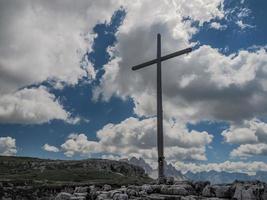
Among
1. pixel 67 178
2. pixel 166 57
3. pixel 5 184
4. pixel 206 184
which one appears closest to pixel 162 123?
pixel 166 57

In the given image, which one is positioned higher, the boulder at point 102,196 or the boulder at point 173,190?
the boulder at point 173,190

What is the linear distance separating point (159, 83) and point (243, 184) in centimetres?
1811

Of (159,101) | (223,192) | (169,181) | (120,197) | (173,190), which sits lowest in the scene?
(120,197)

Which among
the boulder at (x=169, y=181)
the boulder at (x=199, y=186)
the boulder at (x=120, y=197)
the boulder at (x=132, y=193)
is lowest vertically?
the boulder at (x=120, y=197)

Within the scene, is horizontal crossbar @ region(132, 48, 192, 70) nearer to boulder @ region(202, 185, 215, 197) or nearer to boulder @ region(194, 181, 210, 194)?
boulder @ region(194, 181, 210, 194)

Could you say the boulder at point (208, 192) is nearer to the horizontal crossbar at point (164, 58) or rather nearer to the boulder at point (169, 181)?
the boulder at point (169, 181)

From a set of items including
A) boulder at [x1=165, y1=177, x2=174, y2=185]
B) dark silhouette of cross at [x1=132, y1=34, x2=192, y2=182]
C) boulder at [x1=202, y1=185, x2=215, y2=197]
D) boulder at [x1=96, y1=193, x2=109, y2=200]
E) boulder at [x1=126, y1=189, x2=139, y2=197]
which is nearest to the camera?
boulder at [x1=202, y1=185, x2=215, y2=197]

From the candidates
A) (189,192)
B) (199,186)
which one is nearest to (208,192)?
(189,192)

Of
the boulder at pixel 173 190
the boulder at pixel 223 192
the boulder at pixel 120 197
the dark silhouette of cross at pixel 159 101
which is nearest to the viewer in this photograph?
the boulder at pixel 223 192

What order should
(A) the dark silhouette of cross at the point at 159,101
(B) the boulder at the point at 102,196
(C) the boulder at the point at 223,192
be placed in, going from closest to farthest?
(C) the boulder at the point at 223,192 → (B) the boulder at the point at 102,196 → (A) the dark silhouette of cross at the point at 159,101

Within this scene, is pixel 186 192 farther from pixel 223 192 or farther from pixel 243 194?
pixel 243 194

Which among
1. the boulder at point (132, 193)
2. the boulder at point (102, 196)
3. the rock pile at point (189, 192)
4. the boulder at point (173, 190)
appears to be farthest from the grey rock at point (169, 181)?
the boulder at point (102, 196)

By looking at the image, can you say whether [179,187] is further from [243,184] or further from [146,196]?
[243,184]

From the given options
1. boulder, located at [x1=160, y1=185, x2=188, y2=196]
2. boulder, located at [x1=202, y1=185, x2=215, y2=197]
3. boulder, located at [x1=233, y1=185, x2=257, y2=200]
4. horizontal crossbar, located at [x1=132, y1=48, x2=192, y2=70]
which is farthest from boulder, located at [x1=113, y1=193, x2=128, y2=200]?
horizontal crossbar, located at [x1=132, y1=48, x2=192, y2=70]
